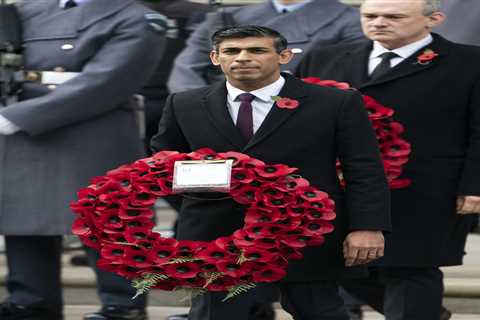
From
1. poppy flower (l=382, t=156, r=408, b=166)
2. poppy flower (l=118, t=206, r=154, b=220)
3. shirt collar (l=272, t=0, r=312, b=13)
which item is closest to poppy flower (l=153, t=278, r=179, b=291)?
poppy flower (l=118, t=206, r=154, b=220)

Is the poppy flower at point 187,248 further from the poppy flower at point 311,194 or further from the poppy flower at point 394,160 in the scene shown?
the poppy flower at point 394,160

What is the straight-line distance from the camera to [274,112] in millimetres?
5539

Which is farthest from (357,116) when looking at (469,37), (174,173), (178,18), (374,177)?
(178,18)

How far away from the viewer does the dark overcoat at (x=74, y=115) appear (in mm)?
6754

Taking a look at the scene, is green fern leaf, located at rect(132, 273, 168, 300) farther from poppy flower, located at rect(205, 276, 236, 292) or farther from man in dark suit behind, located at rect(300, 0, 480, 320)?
man in dark suit behind, located at rect(300, 0, 480, 320)

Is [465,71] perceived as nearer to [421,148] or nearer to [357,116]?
[421,148]

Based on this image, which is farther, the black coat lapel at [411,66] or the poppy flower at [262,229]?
the black coat lapel at [411,66]

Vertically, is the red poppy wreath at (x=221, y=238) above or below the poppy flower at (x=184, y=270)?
above

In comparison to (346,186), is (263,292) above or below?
below

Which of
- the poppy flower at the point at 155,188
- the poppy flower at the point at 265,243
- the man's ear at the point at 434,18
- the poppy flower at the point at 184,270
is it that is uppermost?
the man's ear at the point at 434,18

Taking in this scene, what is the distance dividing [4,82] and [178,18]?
142cm

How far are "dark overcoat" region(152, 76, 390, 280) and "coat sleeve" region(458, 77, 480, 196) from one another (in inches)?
30.1

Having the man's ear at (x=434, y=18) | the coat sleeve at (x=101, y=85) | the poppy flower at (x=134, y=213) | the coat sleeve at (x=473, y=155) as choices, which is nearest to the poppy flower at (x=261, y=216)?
the poppy flower at (x=134, y=213)

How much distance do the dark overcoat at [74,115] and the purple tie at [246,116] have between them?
1259 millimetres
